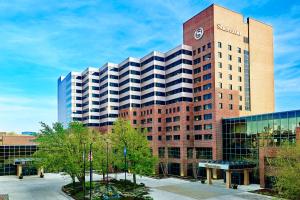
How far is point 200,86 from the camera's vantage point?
87.7 meters

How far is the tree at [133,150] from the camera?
64.8m

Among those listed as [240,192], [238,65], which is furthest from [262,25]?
[240,192]

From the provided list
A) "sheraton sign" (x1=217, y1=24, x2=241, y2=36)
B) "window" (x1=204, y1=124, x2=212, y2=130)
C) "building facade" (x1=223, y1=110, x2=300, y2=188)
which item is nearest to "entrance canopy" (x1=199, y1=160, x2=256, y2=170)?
"building facade" (x1=223, y1=110, x2=300, y2=188)

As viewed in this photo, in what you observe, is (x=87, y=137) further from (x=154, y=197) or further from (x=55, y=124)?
(x=154, y=197)

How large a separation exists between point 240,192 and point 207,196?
7.71m

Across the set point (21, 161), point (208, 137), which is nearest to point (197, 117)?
point (208, 137)

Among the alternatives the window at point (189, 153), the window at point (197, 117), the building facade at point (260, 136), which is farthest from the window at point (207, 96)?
the window at point (189, 153)

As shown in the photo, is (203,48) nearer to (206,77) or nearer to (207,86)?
(206,77)

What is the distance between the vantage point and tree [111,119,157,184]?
2552 inches

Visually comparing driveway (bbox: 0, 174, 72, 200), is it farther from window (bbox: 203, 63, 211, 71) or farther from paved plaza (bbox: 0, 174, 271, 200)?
window (bbox: 203, 63, 211, 71)

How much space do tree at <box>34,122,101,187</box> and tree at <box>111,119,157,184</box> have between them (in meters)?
6.99

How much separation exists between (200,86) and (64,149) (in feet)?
145

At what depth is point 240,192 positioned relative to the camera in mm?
57750

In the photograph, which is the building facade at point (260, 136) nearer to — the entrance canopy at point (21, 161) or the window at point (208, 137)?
the window at point (208, 137)
